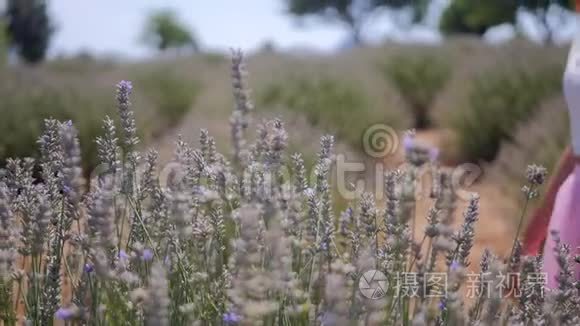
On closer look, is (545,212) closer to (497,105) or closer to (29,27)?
(497,105)

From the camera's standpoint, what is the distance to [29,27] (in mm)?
26531

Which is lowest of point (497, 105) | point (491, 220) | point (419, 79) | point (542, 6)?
point (491, 220)

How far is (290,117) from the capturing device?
5.27 meters

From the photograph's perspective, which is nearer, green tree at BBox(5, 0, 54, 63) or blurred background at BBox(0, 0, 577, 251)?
blurred background at BBox(0, 0, 577, 251)

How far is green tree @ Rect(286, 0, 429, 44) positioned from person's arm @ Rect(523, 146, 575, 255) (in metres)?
28.8

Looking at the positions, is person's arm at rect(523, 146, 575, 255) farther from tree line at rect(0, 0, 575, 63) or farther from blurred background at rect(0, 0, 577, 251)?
tree line at rect(0, 0, 575, 63)

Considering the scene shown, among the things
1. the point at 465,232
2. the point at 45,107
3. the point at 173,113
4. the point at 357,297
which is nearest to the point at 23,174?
the point at 357,297

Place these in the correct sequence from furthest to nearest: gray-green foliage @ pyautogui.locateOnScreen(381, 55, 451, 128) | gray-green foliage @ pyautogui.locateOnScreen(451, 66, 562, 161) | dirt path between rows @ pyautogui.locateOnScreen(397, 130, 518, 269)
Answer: gray-green foliage @ pyautogui.locateOnScreen(381, 55, 451, 128) < gray-green foliage @ pyautogui.locateOnScreen(451, 66, 562, 161) < dirt path between rows @ pyautogui.locateOnScreen(397, 130, 518, 269)

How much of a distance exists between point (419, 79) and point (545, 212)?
25.0 ft

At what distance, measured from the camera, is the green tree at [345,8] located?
101 ft

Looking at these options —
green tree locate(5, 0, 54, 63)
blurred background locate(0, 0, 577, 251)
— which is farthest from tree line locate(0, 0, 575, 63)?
blurred background locate(0, 0, 577, 251)

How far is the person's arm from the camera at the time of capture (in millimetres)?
2225

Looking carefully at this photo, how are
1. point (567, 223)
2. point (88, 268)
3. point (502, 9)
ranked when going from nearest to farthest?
point (88, 268), point (567, 223), point (502, 9)

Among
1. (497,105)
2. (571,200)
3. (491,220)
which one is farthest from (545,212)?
(497,105)
